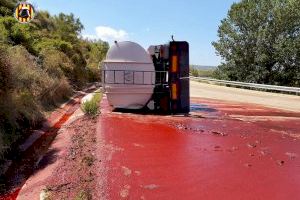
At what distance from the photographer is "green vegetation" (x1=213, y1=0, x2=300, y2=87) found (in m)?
35.4

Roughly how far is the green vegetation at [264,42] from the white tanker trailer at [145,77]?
23.7 m

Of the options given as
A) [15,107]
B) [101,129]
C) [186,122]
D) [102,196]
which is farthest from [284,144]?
[15,107]

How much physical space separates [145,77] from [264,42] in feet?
81.7

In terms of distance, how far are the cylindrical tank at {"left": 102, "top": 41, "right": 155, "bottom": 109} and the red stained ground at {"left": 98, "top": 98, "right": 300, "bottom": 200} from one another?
884mm

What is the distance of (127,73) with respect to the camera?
13.6 m

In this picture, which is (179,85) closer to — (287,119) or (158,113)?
(158,113)

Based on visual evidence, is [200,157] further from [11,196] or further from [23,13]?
[23,13]

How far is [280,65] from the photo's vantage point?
121 ft

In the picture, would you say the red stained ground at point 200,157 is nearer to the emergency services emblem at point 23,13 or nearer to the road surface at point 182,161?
the road surface at point 182,161

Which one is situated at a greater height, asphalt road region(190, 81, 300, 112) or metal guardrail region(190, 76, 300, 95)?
metal guardrail region(190, 76, 300, 95)

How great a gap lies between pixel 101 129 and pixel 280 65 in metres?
29.2

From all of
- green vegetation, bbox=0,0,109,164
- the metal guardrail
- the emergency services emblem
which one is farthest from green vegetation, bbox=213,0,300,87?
the emergency services emblem

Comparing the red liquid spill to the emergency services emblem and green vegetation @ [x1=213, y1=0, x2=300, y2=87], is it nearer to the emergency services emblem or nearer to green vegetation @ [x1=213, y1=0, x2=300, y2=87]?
the emergency services emblem

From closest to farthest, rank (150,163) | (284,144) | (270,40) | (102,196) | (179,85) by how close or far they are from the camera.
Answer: (102,196) → (150,163) → (284,144) → (179,85) → (270,40)
